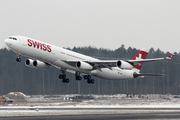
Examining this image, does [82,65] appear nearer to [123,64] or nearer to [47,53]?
[47,53]

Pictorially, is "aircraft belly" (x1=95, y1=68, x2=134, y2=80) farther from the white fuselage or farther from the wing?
the wing

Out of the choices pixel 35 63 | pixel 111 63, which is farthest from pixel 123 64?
pixel 35 63

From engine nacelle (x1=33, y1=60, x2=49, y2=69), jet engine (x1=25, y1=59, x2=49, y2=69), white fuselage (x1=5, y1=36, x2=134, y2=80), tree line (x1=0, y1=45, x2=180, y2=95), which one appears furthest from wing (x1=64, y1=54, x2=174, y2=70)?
tree line (x1=0, y1=45, x2=180, y2=95)

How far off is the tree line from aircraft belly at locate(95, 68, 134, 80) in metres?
48.9

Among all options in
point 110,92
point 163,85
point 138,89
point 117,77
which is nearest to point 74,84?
point 110,92

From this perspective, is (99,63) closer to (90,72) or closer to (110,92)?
(90,72)

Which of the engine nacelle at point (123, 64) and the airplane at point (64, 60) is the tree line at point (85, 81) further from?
the engine nacelle at point (123, 64)

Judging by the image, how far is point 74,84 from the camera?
127 metres

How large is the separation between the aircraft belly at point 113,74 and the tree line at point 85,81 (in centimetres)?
4892

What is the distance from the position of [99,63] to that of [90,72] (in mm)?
3302

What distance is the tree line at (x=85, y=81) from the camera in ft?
Result: 374

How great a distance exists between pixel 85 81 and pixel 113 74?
66.8 metres

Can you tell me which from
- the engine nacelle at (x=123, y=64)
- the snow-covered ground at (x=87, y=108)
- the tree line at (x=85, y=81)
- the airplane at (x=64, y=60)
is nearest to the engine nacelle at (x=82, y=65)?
the airplane at (x=64, y=60)

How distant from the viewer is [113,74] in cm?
5956
